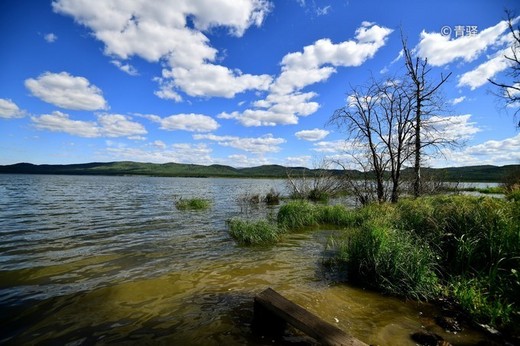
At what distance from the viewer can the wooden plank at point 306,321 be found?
3658 millimetres

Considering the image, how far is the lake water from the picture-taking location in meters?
5.01

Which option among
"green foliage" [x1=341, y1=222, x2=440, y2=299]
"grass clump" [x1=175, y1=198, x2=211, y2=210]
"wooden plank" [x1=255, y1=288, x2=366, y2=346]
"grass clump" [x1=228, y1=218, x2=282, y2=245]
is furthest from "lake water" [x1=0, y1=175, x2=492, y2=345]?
"grass clump" [x1=175, y1=198, x2=211, y2=210]

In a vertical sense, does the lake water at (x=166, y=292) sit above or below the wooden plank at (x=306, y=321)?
below

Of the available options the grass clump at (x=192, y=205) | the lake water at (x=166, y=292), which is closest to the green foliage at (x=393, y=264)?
the lake water at (x=166, y=292)

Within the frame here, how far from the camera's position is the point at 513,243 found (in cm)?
626

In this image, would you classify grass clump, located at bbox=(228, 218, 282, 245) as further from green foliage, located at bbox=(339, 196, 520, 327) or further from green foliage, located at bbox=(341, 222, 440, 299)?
green foliage, located at bbox=(341, 222, 440, 299)

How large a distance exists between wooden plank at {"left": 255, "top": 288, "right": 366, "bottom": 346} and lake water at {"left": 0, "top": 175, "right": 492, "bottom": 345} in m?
0.68

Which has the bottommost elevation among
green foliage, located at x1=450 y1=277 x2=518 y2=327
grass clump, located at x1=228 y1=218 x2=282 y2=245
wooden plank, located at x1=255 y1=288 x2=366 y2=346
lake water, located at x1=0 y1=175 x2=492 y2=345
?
lake water, located at x1=0 y1=175 x2=492 y2=345

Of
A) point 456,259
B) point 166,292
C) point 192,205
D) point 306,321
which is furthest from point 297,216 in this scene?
point 306,321

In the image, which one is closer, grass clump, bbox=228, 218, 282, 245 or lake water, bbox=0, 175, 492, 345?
lake water, bbox=0, 175, 492, 345

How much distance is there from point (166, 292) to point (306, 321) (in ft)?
14.3

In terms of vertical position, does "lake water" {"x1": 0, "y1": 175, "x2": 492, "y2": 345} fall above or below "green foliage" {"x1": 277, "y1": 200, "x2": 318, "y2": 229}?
below

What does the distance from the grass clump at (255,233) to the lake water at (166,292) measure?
0.54 meters

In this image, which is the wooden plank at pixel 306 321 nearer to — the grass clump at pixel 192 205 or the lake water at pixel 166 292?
the lake water at pixel 166 292
